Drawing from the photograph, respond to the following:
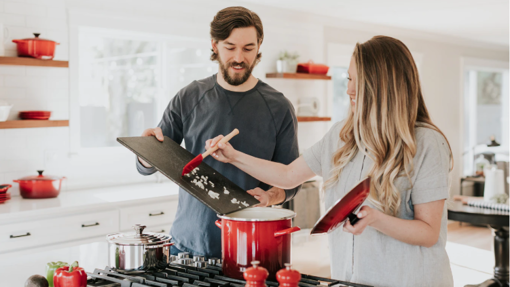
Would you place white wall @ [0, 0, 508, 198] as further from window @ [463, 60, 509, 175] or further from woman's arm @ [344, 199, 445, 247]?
window @ [463, 60, 509, 175]

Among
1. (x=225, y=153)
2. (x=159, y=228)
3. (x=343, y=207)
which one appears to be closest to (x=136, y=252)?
(x=225, y=153)

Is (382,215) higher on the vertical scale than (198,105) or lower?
lower

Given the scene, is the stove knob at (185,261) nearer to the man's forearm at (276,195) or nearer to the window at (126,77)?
the man's forearm at (276,195)

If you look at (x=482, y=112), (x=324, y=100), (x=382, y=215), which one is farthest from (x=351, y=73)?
(x=482, y=112)

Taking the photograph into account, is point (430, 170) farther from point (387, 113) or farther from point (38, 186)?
point (38, 186)

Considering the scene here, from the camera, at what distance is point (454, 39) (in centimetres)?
789

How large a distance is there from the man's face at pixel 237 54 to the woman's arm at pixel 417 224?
0.86 metres

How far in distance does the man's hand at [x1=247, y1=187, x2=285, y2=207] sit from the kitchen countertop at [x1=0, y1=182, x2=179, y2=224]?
184 cm

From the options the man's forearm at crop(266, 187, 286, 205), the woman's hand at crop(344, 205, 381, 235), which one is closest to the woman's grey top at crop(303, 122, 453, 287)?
the woman's hand at crop(344, 205, 381, 235)

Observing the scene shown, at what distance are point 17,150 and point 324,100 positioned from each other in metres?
3.49

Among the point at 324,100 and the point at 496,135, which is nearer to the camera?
the point at 324,100

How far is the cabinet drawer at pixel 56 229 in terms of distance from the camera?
305 centimetres

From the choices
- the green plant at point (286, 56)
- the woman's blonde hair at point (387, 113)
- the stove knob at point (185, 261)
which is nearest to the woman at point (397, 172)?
the woman's blonde hair at point (387, 113)

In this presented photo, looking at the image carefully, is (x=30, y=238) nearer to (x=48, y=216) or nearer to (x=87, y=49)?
(x=48, y=216)
